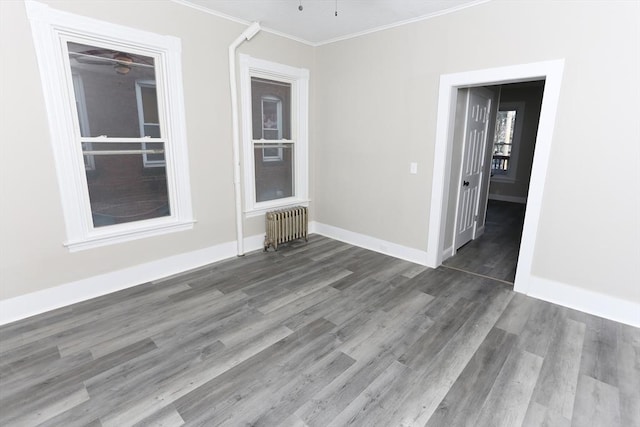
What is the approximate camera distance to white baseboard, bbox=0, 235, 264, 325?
2.68 metres

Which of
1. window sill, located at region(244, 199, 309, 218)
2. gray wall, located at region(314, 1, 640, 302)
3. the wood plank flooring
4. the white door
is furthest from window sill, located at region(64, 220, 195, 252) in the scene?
the white door

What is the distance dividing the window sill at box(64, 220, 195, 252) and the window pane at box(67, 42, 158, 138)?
932mm

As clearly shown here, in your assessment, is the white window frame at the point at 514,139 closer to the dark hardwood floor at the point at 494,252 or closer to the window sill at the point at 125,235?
the dark hardwood floor at the point at 494,252

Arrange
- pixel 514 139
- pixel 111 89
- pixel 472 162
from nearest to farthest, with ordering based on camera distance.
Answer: pixel 111 89, pixel 472 162, pixel 514 139

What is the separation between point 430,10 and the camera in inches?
129

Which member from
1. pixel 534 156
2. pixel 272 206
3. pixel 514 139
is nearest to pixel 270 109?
pixel 272 206

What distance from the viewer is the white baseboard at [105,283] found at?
2.68m

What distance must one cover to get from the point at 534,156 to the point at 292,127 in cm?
301

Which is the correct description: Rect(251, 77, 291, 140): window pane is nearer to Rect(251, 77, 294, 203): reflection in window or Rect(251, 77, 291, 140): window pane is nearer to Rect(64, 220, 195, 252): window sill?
Rect(251, 77, 294, 203): reflection in window

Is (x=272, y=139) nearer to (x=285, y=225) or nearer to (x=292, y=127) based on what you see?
(x=292, y=127)

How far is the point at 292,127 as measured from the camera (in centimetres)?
464

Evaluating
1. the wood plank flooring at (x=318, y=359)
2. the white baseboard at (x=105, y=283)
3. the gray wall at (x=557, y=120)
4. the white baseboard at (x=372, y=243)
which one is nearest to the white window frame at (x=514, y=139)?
the gray wall at (x=557, y=120)

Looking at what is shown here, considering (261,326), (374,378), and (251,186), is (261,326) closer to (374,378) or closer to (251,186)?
(374,378)

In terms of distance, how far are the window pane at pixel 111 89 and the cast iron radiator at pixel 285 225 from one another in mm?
1820
